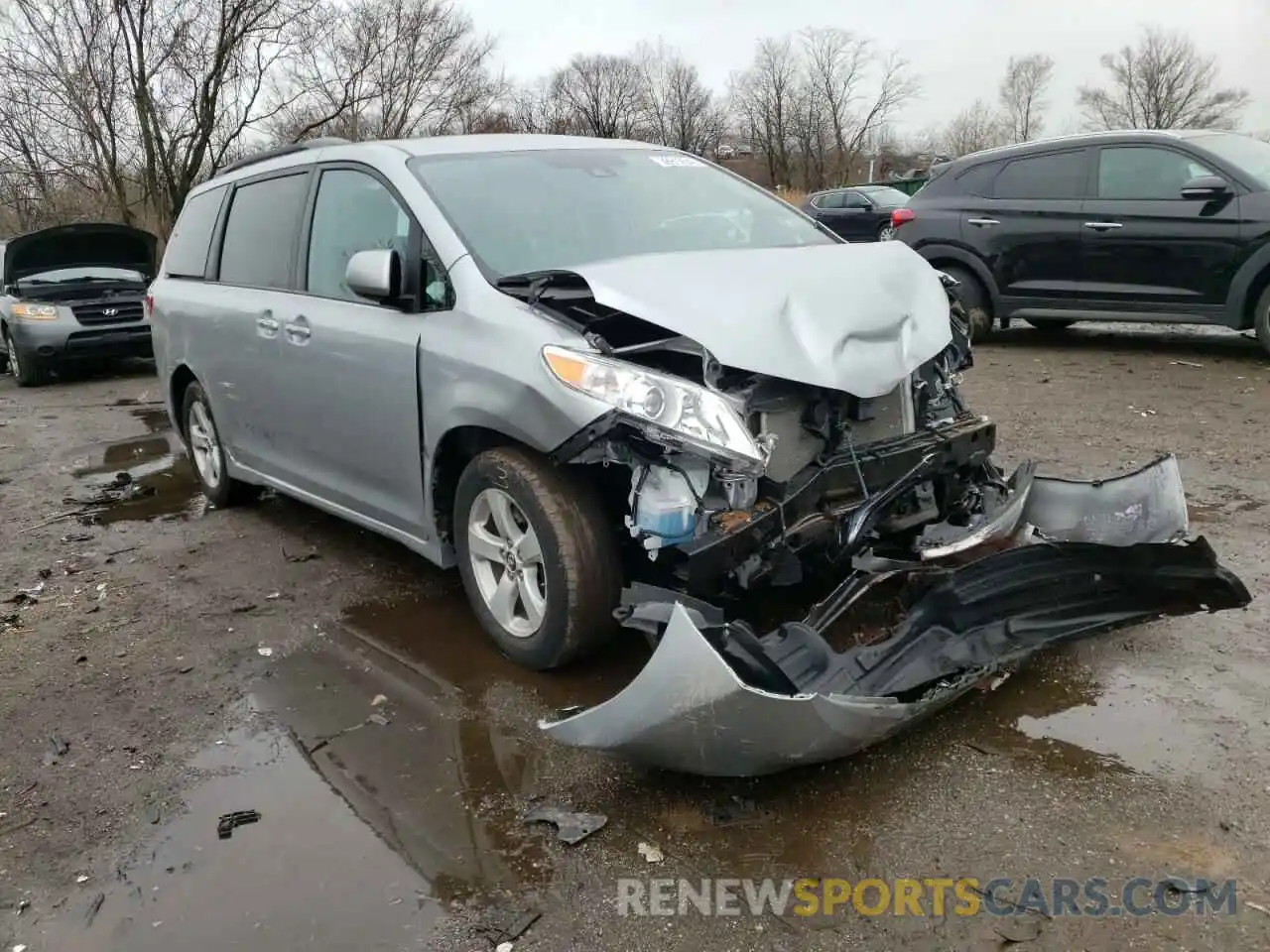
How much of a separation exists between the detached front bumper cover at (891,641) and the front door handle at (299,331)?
2.23 metres

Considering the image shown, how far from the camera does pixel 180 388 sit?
6113 mm

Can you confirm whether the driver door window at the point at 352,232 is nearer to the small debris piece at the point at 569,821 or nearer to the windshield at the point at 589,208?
the windshield at the point at 589,208

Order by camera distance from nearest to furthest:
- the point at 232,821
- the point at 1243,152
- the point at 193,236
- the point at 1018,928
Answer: the point at 1018,928, the point at 232,821, the point at 193,236, the point at 1243,152

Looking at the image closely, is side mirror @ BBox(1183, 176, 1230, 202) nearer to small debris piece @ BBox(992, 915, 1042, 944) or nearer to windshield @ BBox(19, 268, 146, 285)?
small debris piece @ BBox(992, 915, 1042, 944)

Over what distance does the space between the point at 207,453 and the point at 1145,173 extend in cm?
728

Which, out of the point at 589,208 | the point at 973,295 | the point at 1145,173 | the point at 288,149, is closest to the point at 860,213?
the point at 973,295

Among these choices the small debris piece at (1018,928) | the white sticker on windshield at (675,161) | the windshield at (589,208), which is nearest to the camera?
the small debris piece at (1018,928)

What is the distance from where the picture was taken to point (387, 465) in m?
4.00

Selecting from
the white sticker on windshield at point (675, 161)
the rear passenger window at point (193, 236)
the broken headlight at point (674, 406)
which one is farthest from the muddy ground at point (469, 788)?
the white sticker on windshield at point (675, 161)

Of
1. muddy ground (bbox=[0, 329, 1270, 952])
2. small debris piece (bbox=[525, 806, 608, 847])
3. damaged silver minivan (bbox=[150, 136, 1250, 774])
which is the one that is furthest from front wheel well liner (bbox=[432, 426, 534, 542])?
small debris piece (bbox=[525, 806, 608, 847])

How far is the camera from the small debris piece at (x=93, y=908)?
251cm

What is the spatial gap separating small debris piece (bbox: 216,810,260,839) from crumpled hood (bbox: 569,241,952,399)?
1.81m

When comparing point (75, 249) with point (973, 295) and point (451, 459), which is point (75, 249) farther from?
point (451, 459)

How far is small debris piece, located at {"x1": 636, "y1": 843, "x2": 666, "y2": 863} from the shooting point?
2.57m
